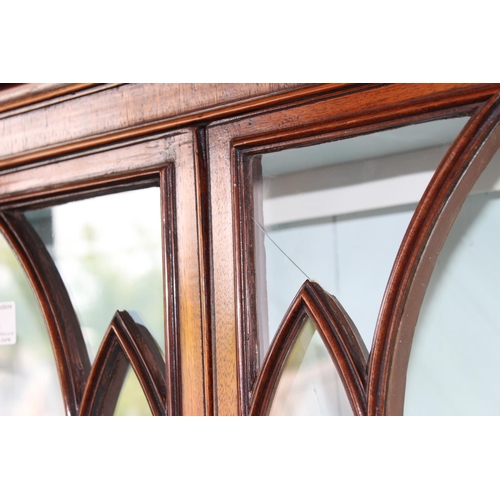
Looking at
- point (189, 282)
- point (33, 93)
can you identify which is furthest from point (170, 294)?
point (33, 93)

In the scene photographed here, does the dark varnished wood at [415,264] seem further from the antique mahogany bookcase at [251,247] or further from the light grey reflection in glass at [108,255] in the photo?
the light grey reflection in glass at [108,255]

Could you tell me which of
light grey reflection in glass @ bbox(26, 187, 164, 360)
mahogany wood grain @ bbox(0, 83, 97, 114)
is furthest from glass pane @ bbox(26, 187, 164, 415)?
mahogany wood grain @ bbox(0, 83, 97, 114)

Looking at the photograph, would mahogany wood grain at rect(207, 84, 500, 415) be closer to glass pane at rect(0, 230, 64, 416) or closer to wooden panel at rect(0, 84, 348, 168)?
wooden panel at rect(0, 84, 348, 168)

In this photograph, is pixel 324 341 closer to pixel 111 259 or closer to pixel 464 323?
pixel 464 323

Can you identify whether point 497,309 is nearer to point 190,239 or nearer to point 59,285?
point 190,239

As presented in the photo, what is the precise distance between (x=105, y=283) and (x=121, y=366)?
8 cm

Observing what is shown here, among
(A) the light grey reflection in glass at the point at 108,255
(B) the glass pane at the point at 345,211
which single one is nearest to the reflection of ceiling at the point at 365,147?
(B) the glass pane at the point at 345,211

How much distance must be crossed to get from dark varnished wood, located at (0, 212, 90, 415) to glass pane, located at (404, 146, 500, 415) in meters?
0.30

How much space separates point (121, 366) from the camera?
20.9 inches

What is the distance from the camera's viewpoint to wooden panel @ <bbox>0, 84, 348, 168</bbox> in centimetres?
47

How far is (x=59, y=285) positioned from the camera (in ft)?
1.84

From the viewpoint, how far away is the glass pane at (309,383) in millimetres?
443
